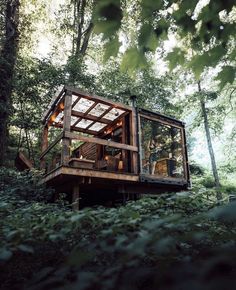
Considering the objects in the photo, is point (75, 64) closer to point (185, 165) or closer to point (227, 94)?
point (185, 165)

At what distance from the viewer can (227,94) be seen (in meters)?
17.2

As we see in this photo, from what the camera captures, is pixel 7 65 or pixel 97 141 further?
pixel 7 65

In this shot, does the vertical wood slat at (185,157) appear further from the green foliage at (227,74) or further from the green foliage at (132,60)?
the green foliage at (132,60)

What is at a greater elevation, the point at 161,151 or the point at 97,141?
the point at 161,151

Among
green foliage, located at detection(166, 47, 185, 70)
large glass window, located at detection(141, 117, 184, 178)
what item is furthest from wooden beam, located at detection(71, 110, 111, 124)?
green foliage, located at detection(166, 47, 185, 70)

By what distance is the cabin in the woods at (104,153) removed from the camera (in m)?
7.86

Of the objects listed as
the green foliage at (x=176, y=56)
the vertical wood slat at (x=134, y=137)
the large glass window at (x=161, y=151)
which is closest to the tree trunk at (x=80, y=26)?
the large glass window at (x=161, y=151)

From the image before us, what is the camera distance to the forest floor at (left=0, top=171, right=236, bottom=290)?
3.01 feet

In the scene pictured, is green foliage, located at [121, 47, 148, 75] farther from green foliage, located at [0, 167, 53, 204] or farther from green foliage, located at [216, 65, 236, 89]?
green foliage, located at [0, 167, 53, 204]

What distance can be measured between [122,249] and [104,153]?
37.5 feet

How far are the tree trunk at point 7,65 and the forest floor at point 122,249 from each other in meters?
8.15

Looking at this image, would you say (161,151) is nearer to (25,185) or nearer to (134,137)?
(134,137)

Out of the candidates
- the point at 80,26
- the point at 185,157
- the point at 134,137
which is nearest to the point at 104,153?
the point at 134,137

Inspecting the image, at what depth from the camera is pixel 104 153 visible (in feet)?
41.9
